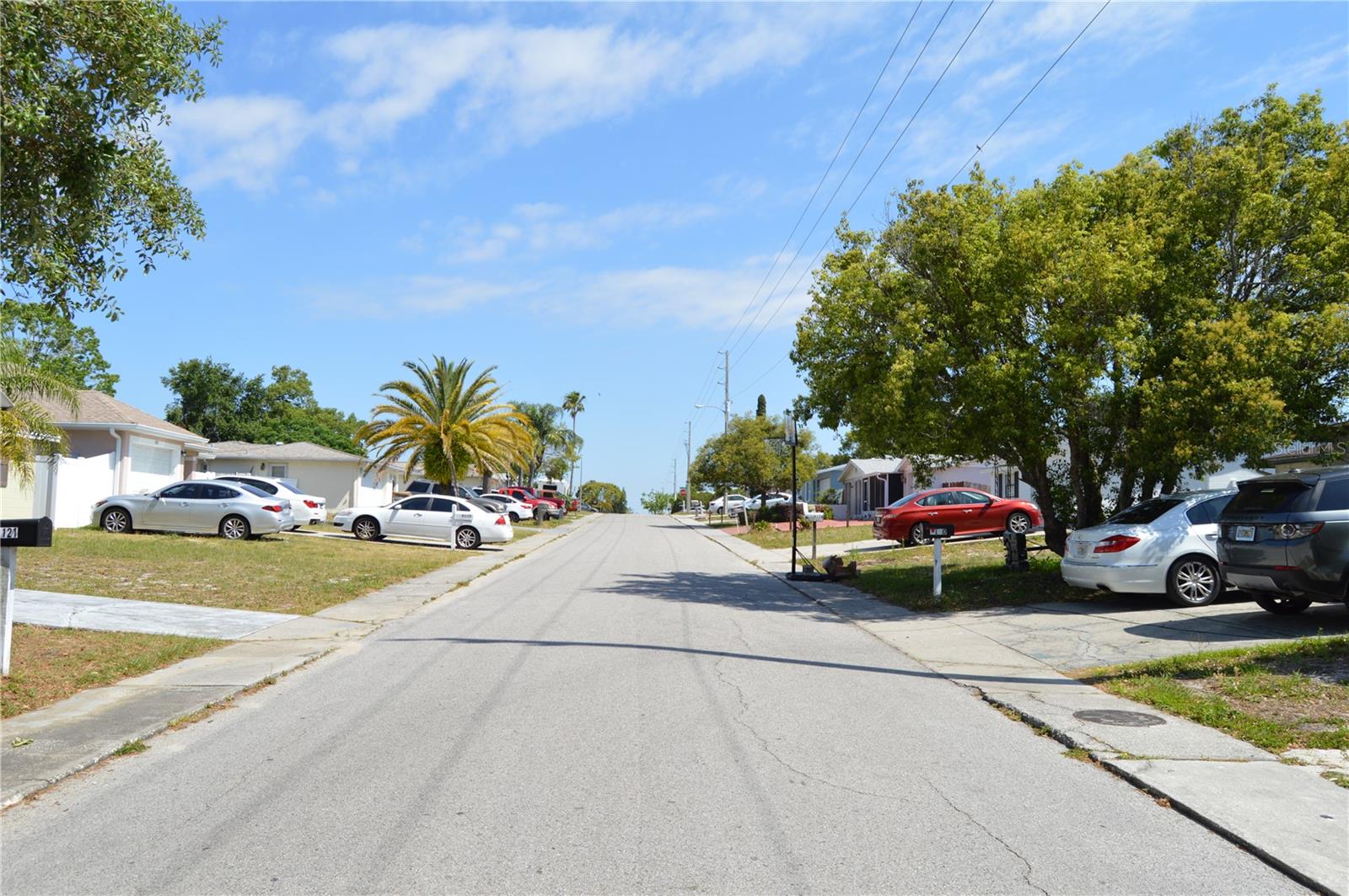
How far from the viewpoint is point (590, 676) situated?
29.9ft

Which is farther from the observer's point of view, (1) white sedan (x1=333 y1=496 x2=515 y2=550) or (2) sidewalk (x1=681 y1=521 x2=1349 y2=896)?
(1) white sedan (x1=333 y1=496 x2=515 y2=550)

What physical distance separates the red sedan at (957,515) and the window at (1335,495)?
17.4 metres

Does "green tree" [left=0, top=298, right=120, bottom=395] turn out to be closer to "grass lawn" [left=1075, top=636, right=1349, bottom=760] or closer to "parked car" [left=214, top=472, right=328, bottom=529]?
"parked car" [left=214, top=472, right=328, bottom=529]

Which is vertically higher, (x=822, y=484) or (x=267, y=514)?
(x=822, y=484)

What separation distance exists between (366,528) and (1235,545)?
23.9m

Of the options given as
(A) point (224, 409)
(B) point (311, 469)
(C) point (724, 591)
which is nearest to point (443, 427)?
(B) point (311, 469)

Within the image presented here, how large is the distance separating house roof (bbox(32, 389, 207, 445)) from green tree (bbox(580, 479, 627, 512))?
10768 cm

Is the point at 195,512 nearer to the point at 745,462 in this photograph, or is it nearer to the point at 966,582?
the point at 966,582

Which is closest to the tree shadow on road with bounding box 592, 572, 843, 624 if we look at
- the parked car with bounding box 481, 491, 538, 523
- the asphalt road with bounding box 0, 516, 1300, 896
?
the asphalt road with bounding box 0, 516, 1300, 896

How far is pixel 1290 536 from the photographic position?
33.3 ft

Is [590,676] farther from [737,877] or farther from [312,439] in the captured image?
[312,439]

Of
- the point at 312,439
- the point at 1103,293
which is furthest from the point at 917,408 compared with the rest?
the point at 312,439

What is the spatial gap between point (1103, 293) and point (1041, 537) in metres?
13.2

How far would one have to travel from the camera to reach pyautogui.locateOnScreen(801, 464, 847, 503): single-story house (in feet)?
232
